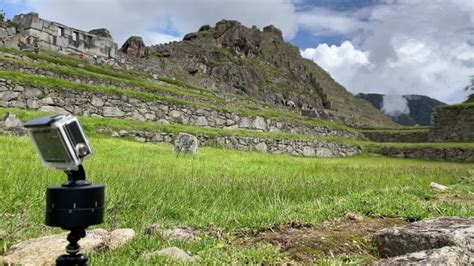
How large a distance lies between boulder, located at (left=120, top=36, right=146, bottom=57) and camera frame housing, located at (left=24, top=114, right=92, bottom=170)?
2083 inches

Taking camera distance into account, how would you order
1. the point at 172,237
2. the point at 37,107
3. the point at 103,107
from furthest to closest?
the point at 103,107 < the point at 37,107 < the point at 172,237

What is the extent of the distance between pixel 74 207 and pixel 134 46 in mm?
54300

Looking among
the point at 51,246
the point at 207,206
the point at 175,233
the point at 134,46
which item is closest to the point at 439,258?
the point at 175,233

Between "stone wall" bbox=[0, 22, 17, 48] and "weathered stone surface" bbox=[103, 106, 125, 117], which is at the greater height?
"stone wall" bbox=[0, 22, 17, 48]

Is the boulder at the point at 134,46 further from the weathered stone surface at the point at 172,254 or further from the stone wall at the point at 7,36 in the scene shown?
the weathered stone surface at the point at 172,254

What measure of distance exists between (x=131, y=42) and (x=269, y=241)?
5276 cm

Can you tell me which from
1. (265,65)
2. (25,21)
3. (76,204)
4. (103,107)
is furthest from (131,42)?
(76,204)

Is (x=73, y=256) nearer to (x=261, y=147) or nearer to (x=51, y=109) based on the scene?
(x=51, y=109)

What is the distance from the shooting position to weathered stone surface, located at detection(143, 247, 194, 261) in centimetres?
327

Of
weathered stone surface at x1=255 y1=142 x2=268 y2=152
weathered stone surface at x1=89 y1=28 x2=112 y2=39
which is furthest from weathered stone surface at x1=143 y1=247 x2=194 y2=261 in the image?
weathered stone surface at x1=89 y1=28 x2=112 y2=39

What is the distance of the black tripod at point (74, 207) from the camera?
1.89 m

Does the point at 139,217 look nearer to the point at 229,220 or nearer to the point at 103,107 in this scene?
the point at 229,220

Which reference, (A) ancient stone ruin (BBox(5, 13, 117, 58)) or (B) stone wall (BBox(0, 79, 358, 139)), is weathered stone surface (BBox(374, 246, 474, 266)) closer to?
(B) stone wall (BBox(0, 79, 358, 139))

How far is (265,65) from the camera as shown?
79.1 metres
